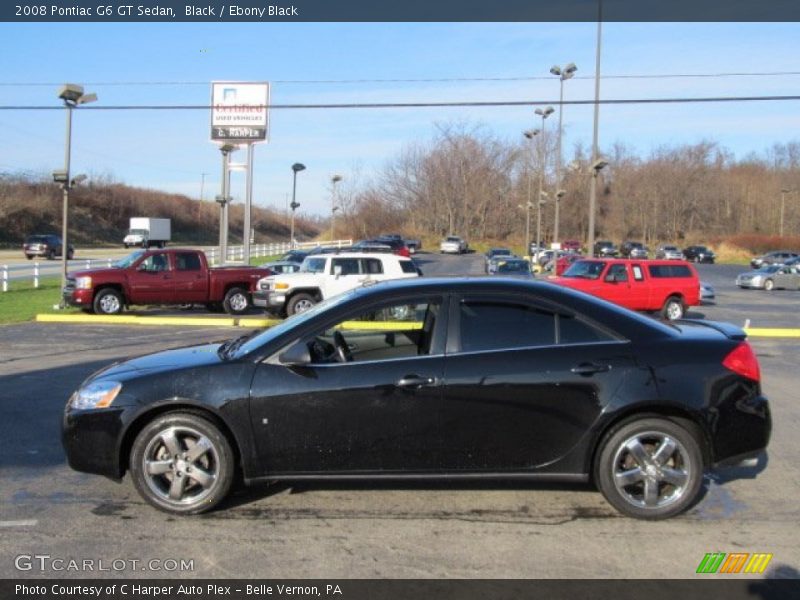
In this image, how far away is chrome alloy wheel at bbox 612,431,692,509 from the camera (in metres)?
Answer: 5.04

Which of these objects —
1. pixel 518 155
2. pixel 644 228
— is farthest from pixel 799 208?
pixel 518 155

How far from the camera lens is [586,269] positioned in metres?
22.3

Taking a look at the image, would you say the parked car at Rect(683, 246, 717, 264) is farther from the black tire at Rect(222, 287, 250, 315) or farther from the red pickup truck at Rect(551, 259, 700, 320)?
Answer: the black tire at Rect(222, 287, 250, 315)

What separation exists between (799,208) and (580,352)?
104 m

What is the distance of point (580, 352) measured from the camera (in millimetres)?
5121

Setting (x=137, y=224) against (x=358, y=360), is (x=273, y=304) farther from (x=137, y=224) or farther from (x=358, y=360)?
(x=137, y=224)

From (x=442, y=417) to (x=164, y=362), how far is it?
1.97m

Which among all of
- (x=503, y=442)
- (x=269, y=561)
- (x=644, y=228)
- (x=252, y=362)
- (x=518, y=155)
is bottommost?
(x=269, y=561)

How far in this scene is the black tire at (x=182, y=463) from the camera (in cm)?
502

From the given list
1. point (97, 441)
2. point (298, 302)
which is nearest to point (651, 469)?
point (97, 441)

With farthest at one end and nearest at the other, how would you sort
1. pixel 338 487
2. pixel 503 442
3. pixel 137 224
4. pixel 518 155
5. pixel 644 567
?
pixel 518 155 < pixel 137 224 < pixel 338 487 < pixel 503 442 < pixel 644 567

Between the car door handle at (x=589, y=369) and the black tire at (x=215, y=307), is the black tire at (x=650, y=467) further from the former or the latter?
the black tire at (x=215, y=307)

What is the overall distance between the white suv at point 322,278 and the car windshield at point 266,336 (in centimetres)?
1294

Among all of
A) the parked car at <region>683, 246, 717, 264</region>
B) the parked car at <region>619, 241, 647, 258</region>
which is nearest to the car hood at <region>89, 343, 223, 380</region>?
the parked car at <region>619, 241, 647, 258</region>
